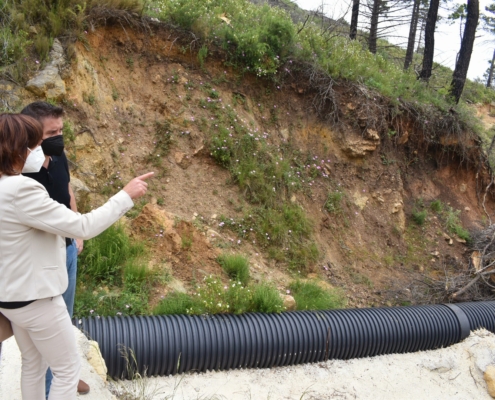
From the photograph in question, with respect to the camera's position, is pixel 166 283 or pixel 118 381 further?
pixel 166 283

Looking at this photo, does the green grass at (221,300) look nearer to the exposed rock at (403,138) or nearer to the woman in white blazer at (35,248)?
the woman in white blazer at (35,248)

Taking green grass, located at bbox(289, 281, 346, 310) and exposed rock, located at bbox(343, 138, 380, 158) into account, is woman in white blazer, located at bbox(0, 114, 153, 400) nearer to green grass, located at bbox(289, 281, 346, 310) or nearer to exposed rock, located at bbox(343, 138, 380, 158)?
green grass, located at bbox(289, 281, 346, 310)

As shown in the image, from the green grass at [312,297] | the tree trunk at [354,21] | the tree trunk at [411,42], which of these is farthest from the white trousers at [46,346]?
the tree trunk at [411,42]

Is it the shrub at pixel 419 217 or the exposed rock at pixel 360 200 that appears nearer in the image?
the exposed rock at pixel 360 200

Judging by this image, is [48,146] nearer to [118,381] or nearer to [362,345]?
[118,381]

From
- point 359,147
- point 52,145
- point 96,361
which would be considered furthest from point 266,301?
point 359,147

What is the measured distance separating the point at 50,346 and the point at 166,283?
254 centimetres

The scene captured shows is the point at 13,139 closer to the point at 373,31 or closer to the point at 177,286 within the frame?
the point at 177,286

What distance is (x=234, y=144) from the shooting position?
6.57 meters

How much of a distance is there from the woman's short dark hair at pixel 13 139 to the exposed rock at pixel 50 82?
3597 millimetres

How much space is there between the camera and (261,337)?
419cm

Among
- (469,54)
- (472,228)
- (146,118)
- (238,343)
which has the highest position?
(469,54)

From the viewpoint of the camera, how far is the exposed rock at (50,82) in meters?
5.23

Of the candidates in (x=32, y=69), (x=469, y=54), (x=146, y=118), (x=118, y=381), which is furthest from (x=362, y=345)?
(x=469, y=54)
